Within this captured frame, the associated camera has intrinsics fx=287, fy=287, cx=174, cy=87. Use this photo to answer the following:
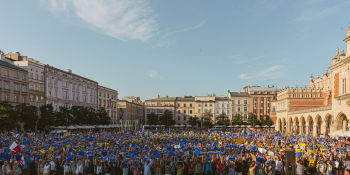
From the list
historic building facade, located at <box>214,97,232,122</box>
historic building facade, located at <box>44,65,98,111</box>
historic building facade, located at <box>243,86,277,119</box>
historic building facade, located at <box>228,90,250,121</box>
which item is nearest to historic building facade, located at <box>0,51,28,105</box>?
historic building facade, located at <box>44,65,98,111</box>

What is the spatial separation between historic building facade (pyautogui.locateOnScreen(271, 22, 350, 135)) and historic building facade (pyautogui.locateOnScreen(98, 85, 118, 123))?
50.7 meters

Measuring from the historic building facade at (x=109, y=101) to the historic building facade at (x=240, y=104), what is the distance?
4307cm

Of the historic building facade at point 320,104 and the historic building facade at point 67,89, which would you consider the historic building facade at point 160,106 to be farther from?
the historic building facade at point 320,104

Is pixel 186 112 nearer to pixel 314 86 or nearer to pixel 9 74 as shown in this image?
pixel 314 86

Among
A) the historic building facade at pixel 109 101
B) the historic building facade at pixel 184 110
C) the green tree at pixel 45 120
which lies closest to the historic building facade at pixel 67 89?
the historic building facade at pixel 109 101

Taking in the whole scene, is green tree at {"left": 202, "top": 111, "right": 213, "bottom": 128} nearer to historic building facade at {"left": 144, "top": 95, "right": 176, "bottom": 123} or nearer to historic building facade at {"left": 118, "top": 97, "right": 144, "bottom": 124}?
historic building facade at {"left": 144, "top": 95, "right": 176, "bottom": 123}

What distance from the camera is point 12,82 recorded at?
54562 mm

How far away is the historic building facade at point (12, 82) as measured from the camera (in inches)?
2066

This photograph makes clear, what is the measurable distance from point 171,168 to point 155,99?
107 metres

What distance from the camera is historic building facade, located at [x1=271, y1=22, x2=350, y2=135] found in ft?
127

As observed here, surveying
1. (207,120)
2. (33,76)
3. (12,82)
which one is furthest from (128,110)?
(12,82)

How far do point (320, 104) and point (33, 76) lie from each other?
62937mm

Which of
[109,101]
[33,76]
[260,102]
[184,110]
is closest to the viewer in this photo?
[33,76]

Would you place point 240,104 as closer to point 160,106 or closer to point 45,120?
point 160,106
